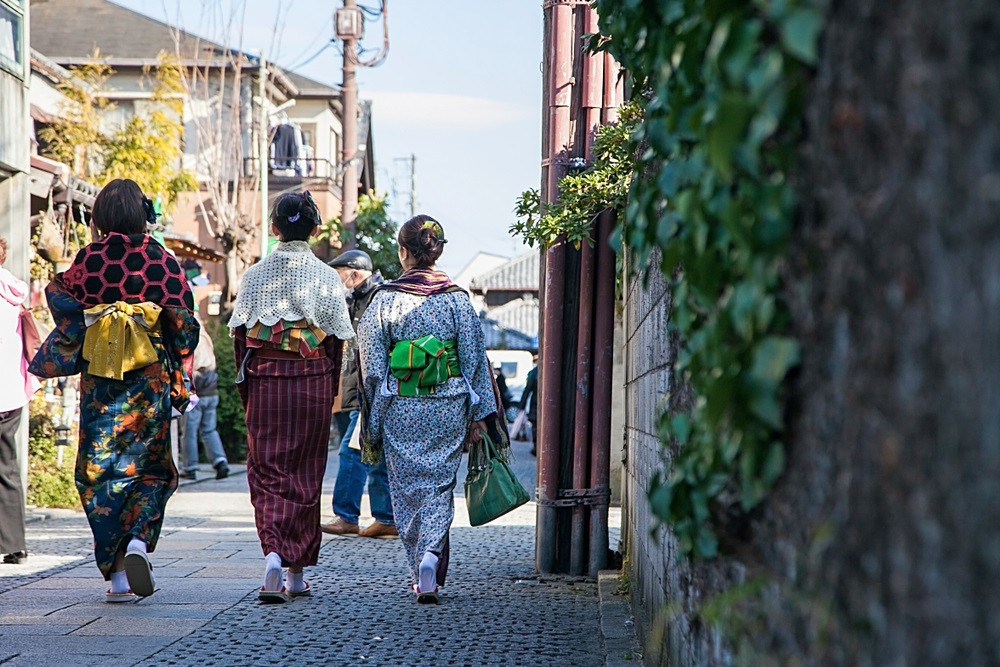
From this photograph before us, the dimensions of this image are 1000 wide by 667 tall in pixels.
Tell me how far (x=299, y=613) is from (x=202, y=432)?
831 centimetres

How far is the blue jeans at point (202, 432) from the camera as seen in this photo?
13.2 m

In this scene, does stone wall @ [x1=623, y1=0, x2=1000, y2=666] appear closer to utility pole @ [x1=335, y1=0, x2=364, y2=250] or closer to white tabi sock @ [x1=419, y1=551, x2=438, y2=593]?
white tabi sock @ [x1=419, y1=551, x2=438, y2=593]

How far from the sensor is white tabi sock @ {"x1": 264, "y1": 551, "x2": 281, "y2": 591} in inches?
231

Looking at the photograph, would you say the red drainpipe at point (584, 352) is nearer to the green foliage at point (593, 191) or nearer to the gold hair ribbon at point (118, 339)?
the green foliage at point (593, 191)

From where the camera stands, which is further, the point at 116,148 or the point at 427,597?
the point at 116,148

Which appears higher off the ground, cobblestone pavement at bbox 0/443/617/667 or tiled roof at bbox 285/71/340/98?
tiled roof at bbox 285/71/340/98

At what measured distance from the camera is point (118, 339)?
5809 mm

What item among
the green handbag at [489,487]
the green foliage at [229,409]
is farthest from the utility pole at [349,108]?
the green handbag at [489,487]

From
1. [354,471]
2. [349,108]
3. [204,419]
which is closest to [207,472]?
[204,419]

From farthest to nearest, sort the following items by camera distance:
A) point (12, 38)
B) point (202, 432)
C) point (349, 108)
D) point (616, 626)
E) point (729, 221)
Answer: point (349, 108) < point (202, 432) < point (12, 38) < point (616, 626) < point (729, 221)

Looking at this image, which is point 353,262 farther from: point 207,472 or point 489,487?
point 207,472

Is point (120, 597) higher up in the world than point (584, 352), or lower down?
lower down

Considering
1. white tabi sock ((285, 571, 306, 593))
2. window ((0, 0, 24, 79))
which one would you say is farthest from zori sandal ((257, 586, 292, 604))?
window ((0, 0, 24, 79))

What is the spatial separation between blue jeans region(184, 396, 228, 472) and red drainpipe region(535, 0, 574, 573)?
7321 millimetres
